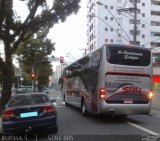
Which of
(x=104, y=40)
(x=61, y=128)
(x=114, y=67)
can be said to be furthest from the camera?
(x=104, y=40)

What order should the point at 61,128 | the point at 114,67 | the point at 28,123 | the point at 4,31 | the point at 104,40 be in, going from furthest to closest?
the point at 104,40, the point at 4,31, the point at 114,67, the point at 61,128, the point at 28,123

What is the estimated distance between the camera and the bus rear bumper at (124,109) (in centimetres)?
1462

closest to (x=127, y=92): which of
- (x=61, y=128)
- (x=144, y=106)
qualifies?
(x=144, y=106)

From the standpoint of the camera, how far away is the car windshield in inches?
468

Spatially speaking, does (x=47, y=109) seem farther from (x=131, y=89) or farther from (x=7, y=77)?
(x=7, y=77)

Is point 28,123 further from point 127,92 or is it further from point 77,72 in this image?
point 77,72

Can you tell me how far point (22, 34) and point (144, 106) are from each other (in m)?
8.54

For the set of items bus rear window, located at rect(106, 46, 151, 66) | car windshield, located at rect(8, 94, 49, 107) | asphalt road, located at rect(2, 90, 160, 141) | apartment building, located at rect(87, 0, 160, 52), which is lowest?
asphalt road, located at rect(2, 90, 160, 141)

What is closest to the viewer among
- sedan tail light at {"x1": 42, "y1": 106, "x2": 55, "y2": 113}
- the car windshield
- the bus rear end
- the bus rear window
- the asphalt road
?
the asphalt road

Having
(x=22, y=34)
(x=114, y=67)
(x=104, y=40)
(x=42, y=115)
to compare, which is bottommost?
(x=42, y=115)

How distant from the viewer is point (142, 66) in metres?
15.3

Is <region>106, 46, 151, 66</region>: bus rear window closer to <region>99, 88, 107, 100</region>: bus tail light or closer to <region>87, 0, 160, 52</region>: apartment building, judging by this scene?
<region>99, 88, 107, 100</region>: bus tail light

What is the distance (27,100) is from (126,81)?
481cm

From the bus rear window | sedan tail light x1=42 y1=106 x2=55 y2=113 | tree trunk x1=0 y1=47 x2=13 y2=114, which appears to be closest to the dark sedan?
sedan tail light x1=42 y1=106 x2=55 y2=113
